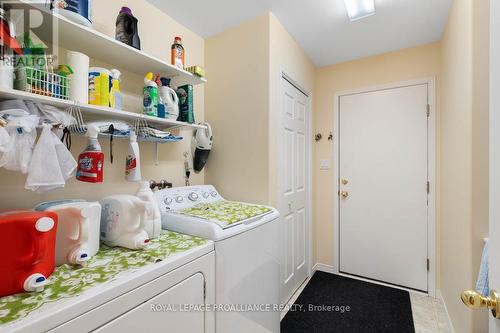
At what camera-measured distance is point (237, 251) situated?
1.26 m

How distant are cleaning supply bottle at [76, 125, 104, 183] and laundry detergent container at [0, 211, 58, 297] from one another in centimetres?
38

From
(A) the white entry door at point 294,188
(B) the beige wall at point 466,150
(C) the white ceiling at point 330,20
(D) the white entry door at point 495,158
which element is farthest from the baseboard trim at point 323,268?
(C) the white ceiling at point 330,20

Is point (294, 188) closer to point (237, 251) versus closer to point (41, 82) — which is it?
point (237, 251)

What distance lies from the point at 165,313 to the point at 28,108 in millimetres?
1017

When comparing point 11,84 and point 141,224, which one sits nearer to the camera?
point 11,84

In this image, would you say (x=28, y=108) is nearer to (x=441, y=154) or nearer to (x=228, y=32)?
(x=228, y=32)

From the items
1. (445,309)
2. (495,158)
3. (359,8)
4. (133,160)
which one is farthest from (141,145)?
(445,309)

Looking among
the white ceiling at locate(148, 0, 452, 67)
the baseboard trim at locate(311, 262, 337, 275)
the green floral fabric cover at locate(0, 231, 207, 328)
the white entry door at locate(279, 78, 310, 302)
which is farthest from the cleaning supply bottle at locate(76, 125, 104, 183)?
the baseboard trim at locate(311, 262, 337, 275)

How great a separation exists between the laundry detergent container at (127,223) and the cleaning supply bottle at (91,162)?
0.16 metres

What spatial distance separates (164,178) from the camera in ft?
5.88

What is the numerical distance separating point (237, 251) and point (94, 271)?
25.6 inches

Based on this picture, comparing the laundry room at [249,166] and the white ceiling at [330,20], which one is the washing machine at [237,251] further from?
the white ceiling at [330,20]

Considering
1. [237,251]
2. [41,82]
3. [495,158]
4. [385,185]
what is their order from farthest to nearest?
[385,185]
[237,251]
[41,82]
[495,158]

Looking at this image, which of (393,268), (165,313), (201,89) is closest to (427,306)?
(393,268)
